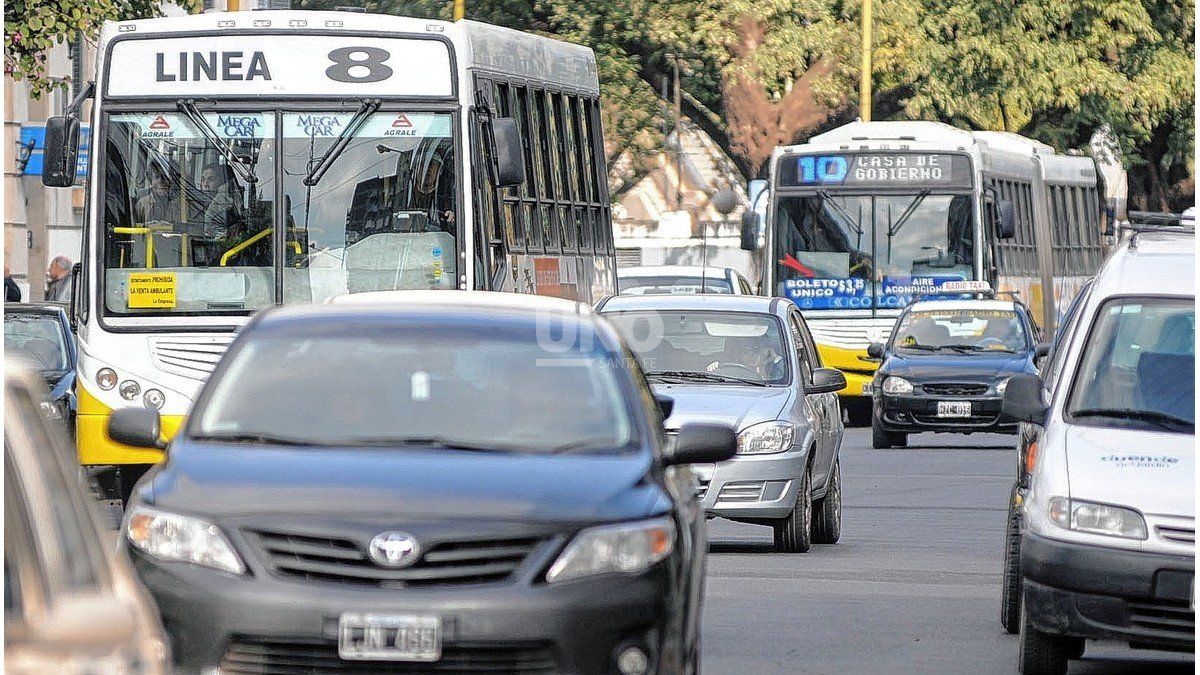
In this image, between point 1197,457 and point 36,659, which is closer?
point 36,659

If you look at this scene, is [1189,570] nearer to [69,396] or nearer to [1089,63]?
[69,396]

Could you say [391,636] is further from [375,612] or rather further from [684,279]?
[684,279]

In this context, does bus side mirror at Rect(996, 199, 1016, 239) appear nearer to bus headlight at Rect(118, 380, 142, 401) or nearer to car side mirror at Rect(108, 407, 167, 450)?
bus headlight at Rect(118, 380, 142, 401)

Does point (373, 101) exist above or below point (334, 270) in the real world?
above

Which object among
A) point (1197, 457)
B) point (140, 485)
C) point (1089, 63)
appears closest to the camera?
point (140, 485)

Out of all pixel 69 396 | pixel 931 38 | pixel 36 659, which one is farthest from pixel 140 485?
pixel 931 38

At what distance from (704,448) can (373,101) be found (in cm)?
791

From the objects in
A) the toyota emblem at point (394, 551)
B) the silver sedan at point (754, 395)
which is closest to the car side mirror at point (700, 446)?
the toyota emblem at point (394, 551)

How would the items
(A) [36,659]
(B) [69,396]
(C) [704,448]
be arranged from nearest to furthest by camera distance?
(A) [36,659] → (C) [704,448] → (B) [69,396]

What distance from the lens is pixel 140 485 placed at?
812cm

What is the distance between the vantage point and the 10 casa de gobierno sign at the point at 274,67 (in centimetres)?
1617

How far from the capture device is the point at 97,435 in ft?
52.2

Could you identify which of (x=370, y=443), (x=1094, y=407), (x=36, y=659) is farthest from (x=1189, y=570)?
(x=36, y=659)

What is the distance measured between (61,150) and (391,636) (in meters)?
9.03
